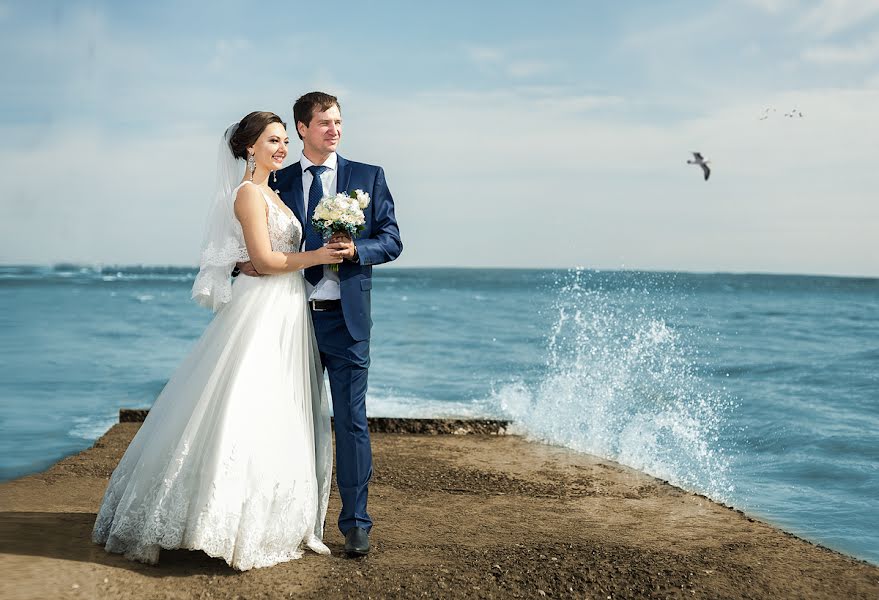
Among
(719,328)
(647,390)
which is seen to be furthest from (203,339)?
(719,328)

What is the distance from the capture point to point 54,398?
13.9m

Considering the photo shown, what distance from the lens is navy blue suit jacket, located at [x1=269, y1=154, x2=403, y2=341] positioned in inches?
167

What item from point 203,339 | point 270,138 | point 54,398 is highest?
point 270,138

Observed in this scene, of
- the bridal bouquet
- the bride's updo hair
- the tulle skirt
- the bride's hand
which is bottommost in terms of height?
the tulle skirt

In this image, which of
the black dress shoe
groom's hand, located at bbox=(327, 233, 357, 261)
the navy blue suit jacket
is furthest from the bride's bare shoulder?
the black dress shoe

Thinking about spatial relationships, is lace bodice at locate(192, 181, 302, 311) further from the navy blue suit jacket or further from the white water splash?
the white water splash

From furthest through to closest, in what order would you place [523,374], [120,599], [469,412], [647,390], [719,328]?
1. [719,328]
2. [523,374]
3. [647,390]
4. [469,412]
5. [120,599]

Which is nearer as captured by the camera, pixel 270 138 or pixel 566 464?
pixel 270 138

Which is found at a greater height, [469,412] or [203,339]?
[203,339]

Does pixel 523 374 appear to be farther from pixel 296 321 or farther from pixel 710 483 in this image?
pixel 296 321

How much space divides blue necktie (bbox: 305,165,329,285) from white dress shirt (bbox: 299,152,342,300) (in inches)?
0.7

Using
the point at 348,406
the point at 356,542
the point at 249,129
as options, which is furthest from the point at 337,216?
the point at 356,542

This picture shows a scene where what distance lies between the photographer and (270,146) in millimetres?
4250

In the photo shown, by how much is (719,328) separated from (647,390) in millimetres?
19950
